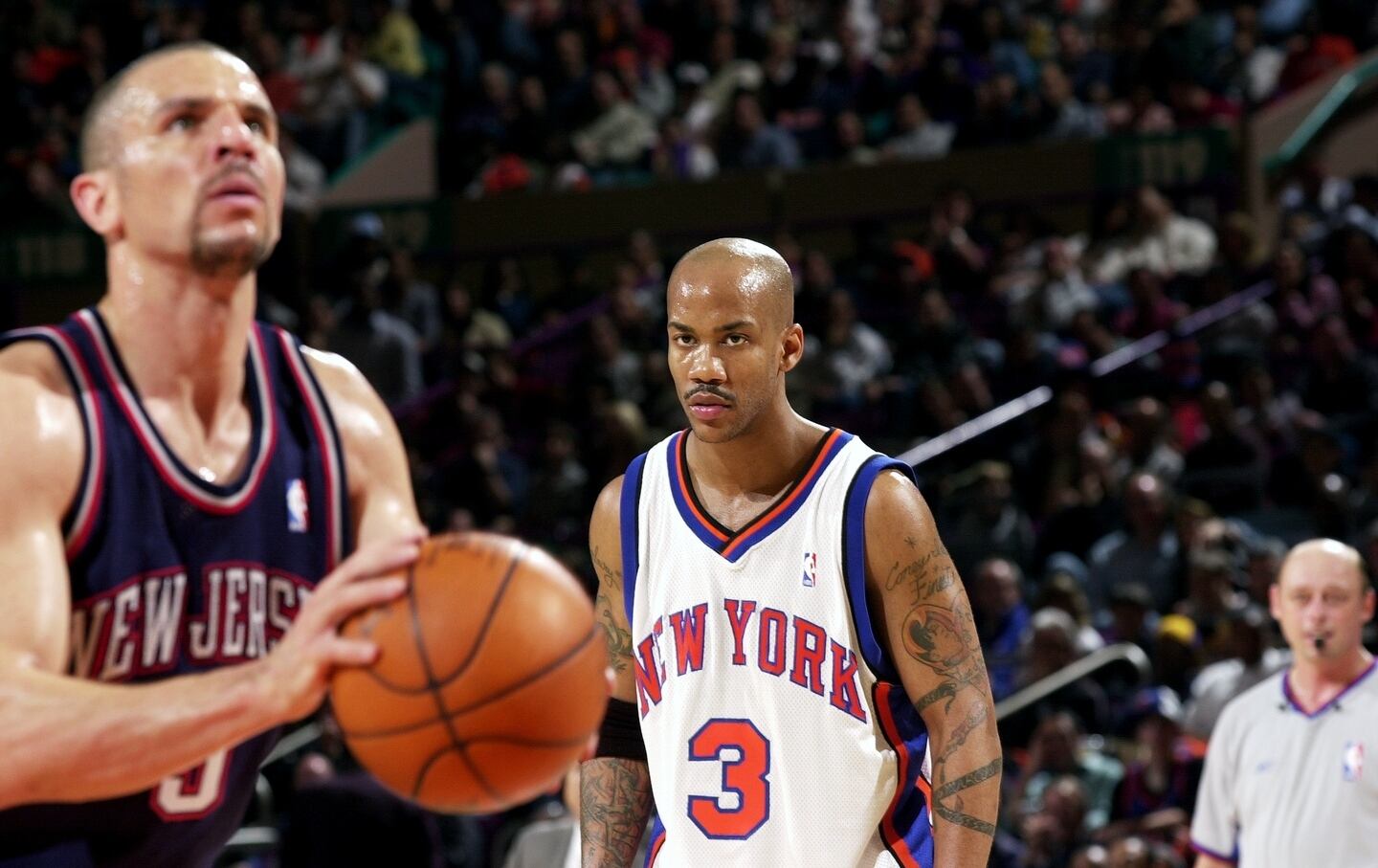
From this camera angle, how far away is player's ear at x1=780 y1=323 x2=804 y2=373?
3971mm

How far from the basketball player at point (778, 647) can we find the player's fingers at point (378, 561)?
1.54m

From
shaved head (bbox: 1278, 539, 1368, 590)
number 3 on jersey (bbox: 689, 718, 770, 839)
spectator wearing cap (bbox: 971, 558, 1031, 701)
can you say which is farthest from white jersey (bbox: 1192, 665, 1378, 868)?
number 3 on jersey (bbox: 689, 718, 770, 839)

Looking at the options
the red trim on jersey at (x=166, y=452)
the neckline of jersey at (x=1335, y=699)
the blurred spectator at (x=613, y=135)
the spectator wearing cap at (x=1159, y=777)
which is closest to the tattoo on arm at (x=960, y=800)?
the red trim on jersey at (x=166, y=452)

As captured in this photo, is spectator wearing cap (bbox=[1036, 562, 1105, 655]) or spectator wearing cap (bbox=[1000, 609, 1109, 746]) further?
spectator wearing cap (bbox=[1036, 562, 1105, 655])

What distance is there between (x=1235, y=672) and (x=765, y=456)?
427 cm

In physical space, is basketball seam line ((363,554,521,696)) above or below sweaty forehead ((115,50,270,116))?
below

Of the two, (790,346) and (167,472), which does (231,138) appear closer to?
(167,472)

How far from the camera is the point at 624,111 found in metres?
14.1

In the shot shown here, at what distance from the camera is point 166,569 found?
2586 mm

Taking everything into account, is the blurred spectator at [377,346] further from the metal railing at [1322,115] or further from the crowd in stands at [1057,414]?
the metal railing at [1322,115]

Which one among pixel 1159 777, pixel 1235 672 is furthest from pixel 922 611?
pixel 1235 672

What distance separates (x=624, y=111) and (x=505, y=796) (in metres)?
12.0

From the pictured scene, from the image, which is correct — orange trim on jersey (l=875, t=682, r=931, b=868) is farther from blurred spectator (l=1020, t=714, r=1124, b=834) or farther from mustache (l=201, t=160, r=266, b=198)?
blurred spectator (l=1020, t=714, r=1124, b=834)

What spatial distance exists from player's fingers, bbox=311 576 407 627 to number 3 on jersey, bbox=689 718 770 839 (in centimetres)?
168
